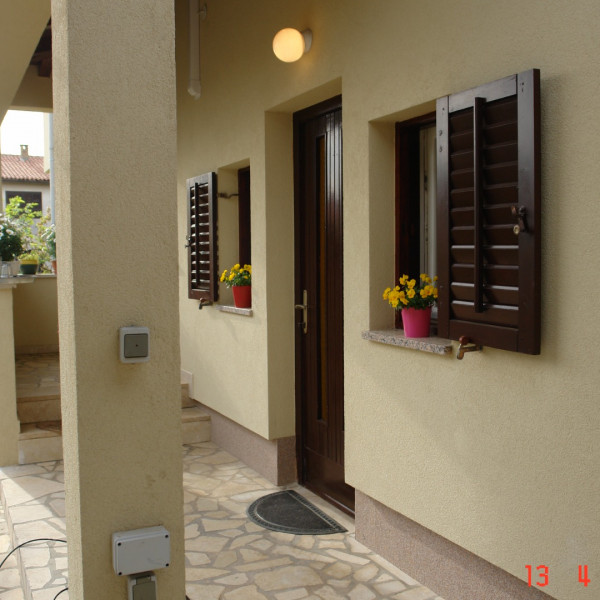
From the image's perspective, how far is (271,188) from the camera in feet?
17.0

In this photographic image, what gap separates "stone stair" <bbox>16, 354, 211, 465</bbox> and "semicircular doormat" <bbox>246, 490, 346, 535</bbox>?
133cm

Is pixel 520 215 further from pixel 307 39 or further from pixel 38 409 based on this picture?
pixel 38 409

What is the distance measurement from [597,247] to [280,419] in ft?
10.6

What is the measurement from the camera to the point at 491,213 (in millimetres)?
2932

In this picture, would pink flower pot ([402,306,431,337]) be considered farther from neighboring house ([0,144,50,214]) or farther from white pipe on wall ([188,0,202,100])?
neighboring house ([0,144,50,214])

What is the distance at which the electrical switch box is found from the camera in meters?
2.45

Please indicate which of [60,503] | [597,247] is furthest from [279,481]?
[597,247]

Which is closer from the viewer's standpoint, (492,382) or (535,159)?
(535,159)

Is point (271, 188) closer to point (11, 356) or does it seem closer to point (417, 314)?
point (417, 314)

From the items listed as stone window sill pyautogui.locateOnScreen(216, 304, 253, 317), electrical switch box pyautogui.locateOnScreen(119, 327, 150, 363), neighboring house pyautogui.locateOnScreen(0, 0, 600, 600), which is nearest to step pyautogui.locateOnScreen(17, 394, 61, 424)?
stone window sill pyautogui.locateOnScreen(216, 304, 253, 317)

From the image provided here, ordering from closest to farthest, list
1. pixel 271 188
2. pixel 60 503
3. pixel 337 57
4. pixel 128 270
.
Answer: pixel 128 270 < pixel 337 57 < pixel 60 503 < pixel 271 188

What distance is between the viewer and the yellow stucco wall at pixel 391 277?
267 cm

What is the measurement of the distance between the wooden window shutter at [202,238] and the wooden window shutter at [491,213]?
3.19 metres
